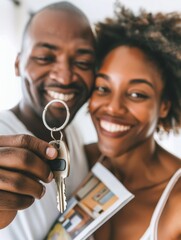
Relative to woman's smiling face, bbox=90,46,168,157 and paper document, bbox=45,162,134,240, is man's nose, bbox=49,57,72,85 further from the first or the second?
paper document, bbox=45,162,134,240

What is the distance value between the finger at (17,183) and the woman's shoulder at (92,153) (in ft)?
1.16

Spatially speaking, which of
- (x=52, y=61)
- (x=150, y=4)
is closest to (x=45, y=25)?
(x=52, y=61)

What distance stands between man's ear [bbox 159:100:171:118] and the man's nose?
0.21 meters

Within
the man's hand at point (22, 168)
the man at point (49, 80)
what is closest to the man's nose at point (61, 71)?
the man at point (49, 80)

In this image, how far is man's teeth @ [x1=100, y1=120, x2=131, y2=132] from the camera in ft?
2.85

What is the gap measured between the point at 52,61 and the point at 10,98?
12 cm

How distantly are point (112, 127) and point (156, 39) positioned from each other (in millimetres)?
207

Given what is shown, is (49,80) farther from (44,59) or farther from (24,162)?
(24,162)

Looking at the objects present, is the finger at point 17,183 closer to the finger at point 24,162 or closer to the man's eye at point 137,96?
the finger at point 24,162

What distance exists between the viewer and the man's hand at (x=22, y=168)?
0.55m

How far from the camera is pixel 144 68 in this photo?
2.76 ft

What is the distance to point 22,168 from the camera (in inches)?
21.9

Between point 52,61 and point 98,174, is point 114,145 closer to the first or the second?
point 98,174

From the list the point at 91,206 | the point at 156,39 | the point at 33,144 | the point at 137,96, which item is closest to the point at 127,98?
the point at 137,96
